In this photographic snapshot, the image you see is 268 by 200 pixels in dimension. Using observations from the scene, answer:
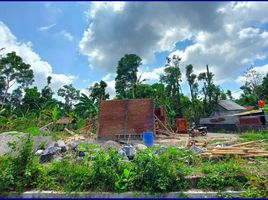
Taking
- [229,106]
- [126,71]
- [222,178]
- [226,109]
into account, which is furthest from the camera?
[126,71]

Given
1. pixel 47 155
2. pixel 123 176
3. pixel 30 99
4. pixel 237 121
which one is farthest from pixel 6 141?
pixel 30 99

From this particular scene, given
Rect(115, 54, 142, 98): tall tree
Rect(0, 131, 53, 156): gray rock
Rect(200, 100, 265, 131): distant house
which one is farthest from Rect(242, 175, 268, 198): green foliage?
Rect(115, 54, 142, 98): tall tree

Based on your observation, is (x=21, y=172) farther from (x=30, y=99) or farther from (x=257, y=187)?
(x=30, y=99)

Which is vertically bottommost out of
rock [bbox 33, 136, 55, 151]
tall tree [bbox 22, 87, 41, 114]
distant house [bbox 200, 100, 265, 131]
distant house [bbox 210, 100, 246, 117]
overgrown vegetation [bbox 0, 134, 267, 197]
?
overgrown vegetation [bbox 0, 134, 267, 197]

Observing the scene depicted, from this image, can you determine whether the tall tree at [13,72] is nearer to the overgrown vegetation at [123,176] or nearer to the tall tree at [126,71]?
the tall tree at [126,71]

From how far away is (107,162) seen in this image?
3508mm

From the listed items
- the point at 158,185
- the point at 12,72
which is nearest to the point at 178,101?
the point at 12,72

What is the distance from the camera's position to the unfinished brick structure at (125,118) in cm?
1282

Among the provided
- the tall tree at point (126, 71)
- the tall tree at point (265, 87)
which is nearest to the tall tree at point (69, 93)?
the tall tree at point (126, 71)

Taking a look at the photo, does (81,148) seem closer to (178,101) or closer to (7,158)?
(7,158)

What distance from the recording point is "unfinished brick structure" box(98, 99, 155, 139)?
12.8 meters

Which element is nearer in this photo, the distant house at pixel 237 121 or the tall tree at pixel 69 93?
the distant house at pixel 237 121

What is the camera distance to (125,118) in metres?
13.2

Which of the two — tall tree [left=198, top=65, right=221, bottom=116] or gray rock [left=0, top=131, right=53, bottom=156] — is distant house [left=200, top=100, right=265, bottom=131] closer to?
tall tree [left=198, top=65, right=221, bottom=116]
